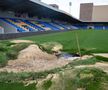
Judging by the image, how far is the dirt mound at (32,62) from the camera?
6590mm

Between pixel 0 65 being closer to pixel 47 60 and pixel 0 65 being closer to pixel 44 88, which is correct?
pixel 47 60

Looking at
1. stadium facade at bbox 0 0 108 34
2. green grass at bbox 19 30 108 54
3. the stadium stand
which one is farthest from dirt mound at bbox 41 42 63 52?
the stadium stand

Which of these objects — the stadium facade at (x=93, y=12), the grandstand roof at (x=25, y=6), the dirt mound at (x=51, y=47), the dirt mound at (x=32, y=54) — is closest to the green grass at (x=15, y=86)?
the dirt mound at (x=32, y=54)

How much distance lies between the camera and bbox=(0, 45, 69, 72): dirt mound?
6.59m

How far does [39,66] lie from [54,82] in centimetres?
214

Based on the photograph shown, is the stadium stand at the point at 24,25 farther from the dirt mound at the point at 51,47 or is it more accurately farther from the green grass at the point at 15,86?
the green grass at the point at 15,86

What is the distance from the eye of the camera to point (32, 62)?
741 cm

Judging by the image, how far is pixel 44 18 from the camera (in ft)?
150

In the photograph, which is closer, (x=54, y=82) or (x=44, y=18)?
(x=54, y=82)

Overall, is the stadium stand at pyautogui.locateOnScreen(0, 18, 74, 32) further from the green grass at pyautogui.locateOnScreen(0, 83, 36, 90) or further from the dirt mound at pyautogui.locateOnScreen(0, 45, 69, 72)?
the green grass at pyautogui.locateOnScreen(0, 83, 36, 90)

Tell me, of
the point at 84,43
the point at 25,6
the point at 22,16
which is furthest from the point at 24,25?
the point at 84,43

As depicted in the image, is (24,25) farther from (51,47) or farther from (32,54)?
(32,54)

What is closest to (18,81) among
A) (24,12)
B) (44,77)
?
(44,77)

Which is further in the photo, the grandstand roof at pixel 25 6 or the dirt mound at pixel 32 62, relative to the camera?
the grandstand roof at pixel 25 6
